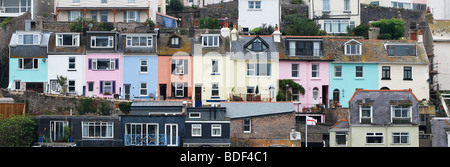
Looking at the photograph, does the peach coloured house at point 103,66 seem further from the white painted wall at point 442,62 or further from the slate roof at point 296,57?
the white painted wall at point 442,62

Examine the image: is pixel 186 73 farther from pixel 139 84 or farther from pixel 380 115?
pixel 380 115

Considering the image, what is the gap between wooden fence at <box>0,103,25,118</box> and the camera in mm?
41531

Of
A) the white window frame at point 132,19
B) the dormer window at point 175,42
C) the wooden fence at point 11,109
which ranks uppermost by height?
the white window frame at point 132,19

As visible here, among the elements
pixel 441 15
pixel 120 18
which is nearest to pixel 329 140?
pixel 120 18

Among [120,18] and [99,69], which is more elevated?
[120,18]

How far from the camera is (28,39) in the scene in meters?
48.2

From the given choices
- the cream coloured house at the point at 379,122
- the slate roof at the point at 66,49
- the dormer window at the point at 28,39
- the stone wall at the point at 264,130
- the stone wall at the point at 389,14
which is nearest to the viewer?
the cream coloured house at the point at 379,122

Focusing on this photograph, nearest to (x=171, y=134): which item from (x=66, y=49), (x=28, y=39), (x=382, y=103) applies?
(x=382, y=103)

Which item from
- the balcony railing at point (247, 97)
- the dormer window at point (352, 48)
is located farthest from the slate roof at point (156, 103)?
the dormer window at point (352, 48)

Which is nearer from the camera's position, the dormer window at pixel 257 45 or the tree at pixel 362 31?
the dormer window at pixel 257 45

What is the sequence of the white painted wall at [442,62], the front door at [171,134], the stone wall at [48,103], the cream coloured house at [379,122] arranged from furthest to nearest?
the white painted wall at [442,62], the stone wall at [48,103], the front door at [171,134], the cream coloured house at [379,122]

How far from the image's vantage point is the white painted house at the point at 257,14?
192 feet
